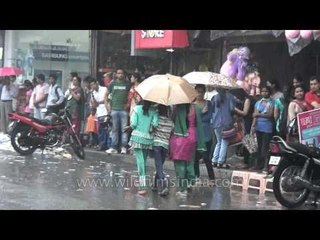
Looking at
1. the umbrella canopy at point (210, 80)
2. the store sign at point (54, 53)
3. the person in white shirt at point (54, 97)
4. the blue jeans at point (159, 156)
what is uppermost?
the store sign at point (54, 53)

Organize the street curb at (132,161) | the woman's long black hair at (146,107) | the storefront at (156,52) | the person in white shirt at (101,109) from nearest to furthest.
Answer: the woman's long black hair at (146,107), the street curb at (132,161), the person in white shirt at (101,109), the storefront at (156,52)

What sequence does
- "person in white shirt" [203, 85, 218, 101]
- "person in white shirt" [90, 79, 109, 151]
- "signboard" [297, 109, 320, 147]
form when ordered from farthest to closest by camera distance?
"person in white shirt" [90, 79, 109, 151], "person in white shirt" [203, 85, 218, 101], "signboard" [297, 109, 320, 147]

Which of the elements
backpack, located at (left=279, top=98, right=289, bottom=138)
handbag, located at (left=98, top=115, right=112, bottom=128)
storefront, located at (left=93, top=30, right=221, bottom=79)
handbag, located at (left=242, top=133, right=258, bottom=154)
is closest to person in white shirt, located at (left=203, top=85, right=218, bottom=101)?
handbag, located at (left=242, top=133, right=258, bottom=154)

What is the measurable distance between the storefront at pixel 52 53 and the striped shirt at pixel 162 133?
34.6 feet

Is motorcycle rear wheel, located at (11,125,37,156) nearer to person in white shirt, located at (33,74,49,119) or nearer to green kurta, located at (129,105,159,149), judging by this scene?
person in white shirt, located at (33,74,49,119)

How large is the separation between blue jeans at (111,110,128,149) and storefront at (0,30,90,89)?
5.65 meters

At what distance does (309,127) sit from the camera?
31.3 ft

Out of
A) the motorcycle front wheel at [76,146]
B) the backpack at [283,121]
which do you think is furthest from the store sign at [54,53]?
the backpack at [283,121]

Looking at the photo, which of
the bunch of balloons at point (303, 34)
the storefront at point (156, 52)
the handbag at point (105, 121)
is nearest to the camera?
the bunch of balloons at point (303, 34)

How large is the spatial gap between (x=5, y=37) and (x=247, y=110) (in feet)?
39.9

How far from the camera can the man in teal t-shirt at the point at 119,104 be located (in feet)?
45.6

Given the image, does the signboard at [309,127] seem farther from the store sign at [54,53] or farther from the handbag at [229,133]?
the store sign at [54,53]

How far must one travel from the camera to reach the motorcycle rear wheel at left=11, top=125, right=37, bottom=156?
13.3 m
